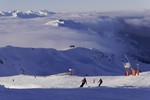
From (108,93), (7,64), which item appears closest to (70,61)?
(7,64)

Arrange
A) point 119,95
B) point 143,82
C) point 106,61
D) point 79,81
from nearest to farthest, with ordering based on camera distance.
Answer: point 119,95 → point 143,82 → point 79,81 → point 106,61

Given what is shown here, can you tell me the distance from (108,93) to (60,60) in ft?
266

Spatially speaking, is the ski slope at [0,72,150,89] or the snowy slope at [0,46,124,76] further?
the snowy slope at [0,46,124,76]

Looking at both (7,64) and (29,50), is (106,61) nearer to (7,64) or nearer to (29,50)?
(29,50)

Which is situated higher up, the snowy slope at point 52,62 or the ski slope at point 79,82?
the ski slope at point 79,82

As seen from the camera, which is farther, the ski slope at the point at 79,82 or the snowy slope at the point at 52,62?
the snowy slope at the point at 52,62

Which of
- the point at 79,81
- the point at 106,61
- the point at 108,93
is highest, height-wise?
the point at 108,93

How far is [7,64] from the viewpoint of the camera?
90500 millimetres

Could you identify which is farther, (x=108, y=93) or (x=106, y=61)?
(x=106, y=61)

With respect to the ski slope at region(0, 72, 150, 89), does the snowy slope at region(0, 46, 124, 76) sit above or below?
below

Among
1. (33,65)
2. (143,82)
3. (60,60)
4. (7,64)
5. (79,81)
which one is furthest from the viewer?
(60,60)

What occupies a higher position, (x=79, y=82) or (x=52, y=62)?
(x=79, y=82)

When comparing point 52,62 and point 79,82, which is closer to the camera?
point 79,82

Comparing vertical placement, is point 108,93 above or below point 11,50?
above
